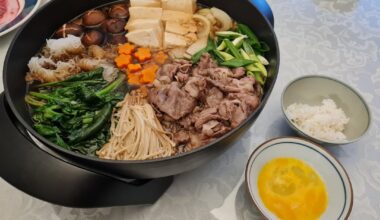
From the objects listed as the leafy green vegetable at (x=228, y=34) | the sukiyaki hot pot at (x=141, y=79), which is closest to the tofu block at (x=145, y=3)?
the sukiyaki hot pot at (x=141, y=79)

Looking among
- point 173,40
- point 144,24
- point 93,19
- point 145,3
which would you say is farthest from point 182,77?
point 93,19

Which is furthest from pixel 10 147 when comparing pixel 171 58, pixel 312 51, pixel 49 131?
pixel 312 51

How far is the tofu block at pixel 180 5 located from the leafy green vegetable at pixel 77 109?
459 mm

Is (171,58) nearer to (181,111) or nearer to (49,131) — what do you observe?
(181,111)

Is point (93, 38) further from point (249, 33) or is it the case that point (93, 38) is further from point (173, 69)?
point (249, 33)

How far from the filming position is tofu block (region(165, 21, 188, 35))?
1531 millimetres

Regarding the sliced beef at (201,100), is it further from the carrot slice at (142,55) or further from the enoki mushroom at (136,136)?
the carrot slice at (142,55)

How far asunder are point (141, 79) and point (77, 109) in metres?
0.31

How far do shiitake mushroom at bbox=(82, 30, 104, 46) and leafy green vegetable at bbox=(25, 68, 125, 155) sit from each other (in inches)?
7.3

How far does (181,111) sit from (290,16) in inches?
43.6

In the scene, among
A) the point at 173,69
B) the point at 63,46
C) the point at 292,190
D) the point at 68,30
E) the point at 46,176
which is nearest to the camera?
the point at 46,176

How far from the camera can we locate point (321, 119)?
1.33 metres

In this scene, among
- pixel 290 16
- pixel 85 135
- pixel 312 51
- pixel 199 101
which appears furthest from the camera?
pixel 290 16

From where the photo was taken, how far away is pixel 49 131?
1.17 m
